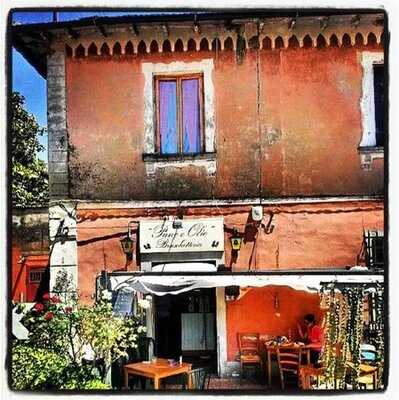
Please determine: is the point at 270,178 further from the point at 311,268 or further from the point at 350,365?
the point at 350,365

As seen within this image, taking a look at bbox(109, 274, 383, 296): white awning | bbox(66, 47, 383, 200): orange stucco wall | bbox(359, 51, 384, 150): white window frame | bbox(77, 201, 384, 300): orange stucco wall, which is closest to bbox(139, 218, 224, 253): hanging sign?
bbox(77, 201, 384, 300): orange stucco wall

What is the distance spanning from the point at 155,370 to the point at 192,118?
158 inches

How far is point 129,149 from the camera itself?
12258 millimetres

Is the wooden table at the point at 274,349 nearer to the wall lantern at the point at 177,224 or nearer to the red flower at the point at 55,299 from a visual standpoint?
the wall lantern at the point at 177,224

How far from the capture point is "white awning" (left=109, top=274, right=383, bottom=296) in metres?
11.5

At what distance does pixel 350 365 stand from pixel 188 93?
4959 mm

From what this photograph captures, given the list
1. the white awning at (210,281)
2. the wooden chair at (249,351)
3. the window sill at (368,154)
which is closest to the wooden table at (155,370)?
the wooden chair at (249,351)

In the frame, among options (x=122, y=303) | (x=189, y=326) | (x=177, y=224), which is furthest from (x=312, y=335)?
(x=122, y=303)

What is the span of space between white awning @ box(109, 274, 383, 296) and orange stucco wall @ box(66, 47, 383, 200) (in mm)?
1395

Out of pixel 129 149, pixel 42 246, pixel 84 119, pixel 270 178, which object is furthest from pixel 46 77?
pixel 270 178

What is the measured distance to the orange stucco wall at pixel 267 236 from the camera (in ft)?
39.1

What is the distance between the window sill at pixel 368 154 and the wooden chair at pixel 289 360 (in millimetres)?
3096

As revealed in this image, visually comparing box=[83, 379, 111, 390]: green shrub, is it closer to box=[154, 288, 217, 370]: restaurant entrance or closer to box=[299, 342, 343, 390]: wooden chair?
box=[154, 288, 217, 370]: restaurant entrance

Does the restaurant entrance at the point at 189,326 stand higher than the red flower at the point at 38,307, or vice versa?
the red flower at the point at 38,307
